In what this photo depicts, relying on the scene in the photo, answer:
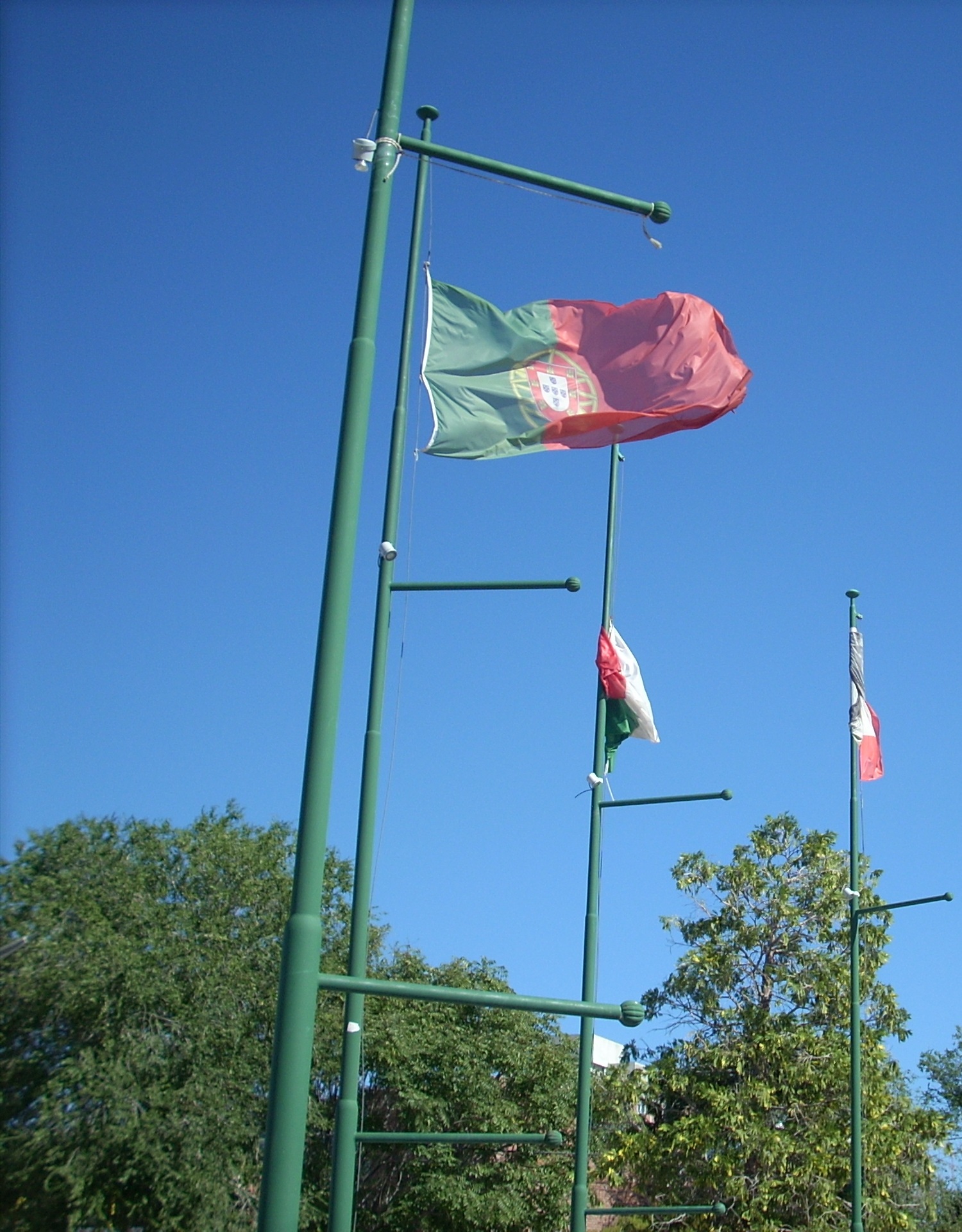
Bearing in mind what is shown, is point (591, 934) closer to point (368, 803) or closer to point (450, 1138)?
point (450, 1138)

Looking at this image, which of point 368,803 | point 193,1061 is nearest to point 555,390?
Result: point 368,803

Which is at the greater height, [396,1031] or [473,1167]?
[396,1031]

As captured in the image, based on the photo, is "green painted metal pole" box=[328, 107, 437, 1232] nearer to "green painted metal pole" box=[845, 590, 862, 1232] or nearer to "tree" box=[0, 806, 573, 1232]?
"green painted metal pole" box=[845, 590, 862, 1232]

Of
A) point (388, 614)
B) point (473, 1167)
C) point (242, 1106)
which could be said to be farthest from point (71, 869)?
point (388, 614)

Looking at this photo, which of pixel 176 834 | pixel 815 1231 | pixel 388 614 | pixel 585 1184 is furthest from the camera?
pixel 176 834

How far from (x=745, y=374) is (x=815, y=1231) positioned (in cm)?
2001

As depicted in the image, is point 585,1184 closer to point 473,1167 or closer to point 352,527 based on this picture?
point 352,527

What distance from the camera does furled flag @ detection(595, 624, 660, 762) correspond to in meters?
16.5

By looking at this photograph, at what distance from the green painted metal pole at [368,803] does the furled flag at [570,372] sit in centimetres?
128

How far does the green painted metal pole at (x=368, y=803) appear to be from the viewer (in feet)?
32.3

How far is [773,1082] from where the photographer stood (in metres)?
26.6

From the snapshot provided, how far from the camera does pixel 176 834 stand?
31109mm

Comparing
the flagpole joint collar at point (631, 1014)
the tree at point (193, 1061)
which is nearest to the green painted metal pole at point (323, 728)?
the flagpole joint collar at point (631, 1014)

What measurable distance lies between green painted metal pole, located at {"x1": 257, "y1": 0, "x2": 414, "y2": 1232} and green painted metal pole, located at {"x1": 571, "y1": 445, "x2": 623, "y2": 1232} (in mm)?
8248
